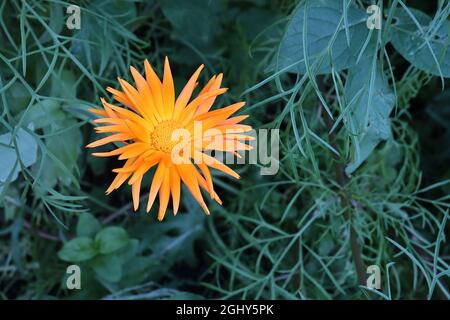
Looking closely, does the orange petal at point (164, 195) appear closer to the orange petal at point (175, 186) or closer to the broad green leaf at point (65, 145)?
the orange petal at point (175, 186)

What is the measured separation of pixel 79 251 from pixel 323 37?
447 mm

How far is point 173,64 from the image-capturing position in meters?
1.16

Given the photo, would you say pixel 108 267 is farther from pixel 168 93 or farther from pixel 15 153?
pixel 168 93

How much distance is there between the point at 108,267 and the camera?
37.0 inches

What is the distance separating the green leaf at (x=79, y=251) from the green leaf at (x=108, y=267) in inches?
0.5

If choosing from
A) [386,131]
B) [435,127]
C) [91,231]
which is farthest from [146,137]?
[435,127]

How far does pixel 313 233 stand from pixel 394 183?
0.45 ft

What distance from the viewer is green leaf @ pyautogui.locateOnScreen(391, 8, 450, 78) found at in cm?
75

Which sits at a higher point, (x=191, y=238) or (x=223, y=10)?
(x=223, y=10)

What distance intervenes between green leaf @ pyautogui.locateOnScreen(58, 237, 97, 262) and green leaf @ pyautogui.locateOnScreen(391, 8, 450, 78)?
0.48 m

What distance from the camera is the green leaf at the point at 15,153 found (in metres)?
0.75

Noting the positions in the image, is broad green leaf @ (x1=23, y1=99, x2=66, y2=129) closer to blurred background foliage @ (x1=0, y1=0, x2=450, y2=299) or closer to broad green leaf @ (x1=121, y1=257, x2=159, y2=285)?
blurred background foliage @ (x1=0, y1=0, x2=450, y2=299)
